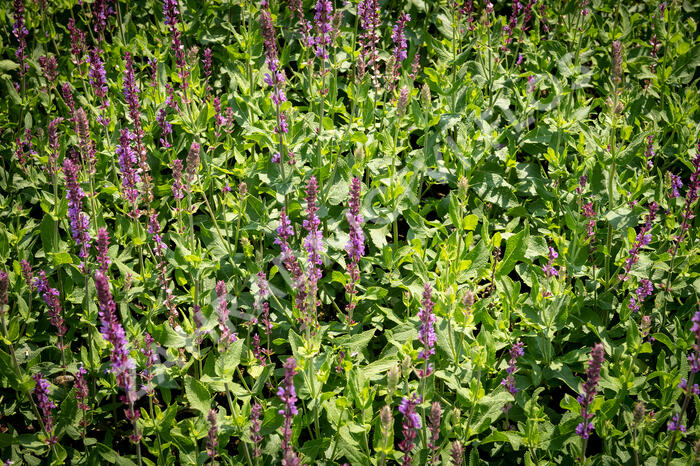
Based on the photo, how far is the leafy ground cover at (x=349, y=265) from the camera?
319 centimetres

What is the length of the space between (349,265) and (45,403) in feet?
5.92

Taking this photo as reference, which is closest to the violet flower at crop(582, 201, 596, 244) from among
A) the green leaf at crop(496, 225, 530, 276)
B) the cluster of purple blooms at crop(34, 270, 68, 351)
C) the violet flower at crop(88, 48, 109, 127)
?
the green leaf at crop(496, 225, 530, 276)

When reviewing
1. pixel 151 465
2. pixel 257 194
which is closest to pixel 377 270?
pixel 257 194

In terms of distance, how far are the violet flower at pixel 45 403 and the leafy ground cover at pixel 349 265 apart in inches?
0.7

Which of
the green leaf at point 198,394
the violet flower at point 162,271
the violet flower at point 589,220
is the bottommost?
the green leaf at point 198,394

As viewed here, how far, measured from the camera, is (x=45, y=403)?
3242 millimetres

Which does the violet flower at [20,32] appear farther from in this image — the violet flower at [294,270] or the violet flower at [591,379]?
the violet flower at [591,379]

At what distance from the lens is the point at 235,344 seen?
323 centimetres

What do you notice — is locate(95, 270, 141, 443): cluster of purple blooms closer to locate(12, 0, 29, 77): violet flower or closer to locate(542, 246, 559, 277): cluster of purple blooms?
locate(542, 246, 559, 277): cluster of purple blooms

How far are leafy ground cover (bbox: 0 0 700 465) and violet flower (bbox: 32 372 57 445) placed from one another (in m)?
0.02

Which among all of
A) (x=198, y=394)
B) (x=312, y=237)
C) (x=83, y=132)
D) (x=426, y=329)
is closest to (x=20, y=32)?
(x=83, y=132)

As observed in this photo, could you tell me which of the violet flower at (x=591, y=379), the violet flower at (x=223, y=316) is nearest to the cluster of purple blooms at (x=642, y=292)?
the violet flower at (x=591, y=379)

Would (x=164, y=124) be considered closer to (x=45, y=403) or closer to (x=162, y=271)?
(x=162, y=271)

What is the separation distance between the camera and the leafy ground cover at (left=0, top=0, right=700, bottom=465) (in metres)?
3.19
